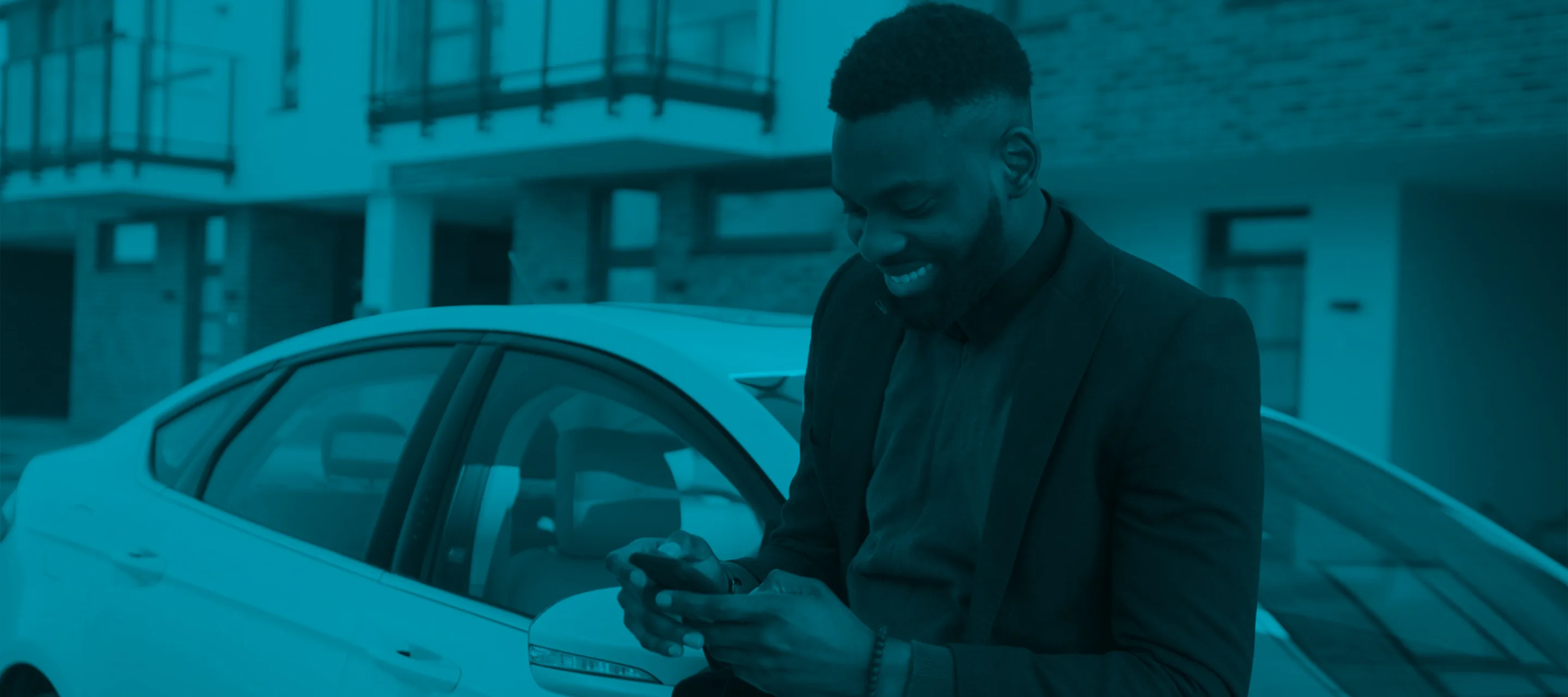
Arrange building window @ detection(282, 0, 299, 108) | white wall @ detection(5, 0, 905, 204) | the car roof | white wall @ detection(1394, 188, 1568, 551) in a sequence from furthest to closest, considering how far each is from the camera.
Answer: building window @ detection(282, 0, 299, 108), white wall @ detection(5, 0, 905, 204), white wall @ detection(1394, 188, 1568, 551), the car roof

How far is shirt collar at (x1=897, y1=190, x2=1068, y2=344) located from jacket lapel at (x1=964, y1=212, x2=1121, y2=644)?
5cm

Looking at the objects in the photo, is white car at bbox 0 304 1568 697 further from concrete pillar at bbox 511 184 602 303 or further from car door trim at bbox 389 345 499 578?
concrete pillar at bbox 511 184 602 303

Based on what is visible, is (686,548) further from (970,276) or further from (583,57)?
(583,57)

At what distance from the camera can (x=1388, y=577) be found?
2518 millimetres

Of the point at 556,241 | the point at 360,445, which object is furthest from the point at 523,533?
the point at 556,241

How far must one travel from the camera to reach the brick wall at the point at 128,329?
60.2ft

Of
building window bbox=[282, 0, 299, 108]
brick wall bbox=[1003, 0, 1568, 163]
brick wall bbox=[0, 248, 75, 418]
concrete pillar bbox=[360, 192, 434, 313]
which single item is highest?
building window bbox=[282, 0, 299, 108]

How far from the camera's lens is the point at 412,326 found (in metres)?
2.73

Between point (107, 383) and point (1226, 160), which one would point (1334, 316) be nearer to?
point (1226, 160)

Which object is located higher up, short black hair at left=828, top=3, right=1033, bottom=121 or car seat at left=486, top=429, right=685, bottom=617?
short black hair at left=828, top=3, right=1033, bottom=121

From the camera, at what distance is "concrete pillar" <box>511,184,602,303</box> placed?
45.6ft

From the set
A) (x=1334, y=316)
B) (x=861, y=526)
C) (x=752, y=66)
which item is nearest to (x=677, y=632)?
(x=861, y=526)

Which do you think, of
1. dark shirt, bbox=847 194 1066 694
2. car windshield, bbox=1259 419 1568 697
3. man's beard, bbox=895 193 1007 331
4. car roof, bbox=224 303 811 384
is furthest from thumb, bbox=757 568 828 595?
car windshield, bbox=1259 419 1568 697

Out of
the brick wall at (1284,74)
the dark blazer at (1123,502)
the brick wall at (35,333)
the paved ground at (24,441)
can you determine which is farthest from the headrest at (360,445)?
the brick wall at (35,333)
